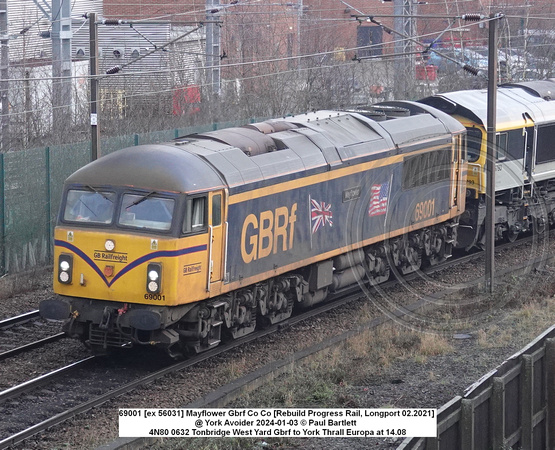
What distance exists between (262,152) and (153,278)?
130 inches

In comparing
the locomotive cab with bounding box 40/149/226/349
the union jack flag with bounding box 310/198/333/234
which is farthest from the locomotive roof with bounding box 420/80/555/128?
the locomotive cab with bounding box 40/149/226/349

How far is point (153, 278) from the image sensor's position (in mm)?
12867

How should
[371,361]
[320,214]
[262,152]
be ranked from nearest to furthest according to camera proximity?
[371,361], [262,152], [320,214]

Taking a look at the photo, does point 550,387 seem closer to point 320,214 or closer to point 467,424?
point 467,424

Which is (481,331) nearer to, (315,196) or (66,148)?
(315,196)

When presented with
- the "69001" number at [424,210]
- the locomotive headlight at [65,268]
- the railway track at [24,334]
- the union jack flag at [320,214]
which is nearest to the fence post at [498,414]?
the locomotive headlight at [65,268]

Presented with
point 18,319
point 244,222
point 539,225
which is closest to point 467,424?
point 244,222

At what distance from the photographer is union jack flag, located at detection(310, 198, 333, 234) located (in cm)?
1584

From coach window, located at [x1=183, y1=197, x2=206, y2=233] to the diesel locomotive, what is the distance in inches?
0.7

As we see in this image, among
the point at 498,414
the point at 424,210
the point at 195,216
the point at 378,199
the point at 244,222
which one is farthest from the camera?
the point at 424,210

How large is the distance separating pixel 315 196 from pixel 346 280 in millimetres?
2310

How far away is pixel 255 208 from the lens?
47.1ft

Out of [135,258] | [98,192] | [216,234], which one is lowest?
[135,258]

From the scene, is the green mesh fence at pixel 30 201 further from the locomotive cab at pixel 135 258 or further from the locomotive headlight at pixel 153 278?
the locomotive headlight at pixel 153 278
